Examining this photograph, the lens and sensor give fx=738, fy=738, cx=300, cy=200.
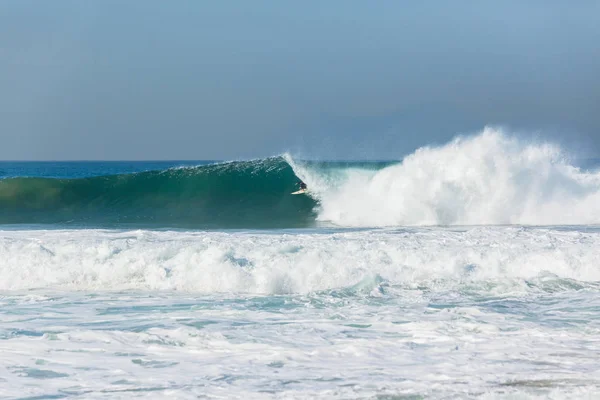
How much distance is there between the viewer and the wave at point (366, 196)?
17.1 m

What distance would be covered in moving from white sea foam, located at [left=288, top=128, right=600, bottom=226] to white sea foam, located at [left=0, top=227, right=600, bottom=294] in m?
6.09

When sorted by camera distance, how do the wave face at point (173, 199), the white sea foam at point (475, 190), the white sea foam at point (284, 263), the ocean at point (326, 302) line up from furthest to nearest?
the wave face at point (173, 199), the white sea foam at point (475, 190), the white sea foam at point (284, 263), the ocean at point (326, 302)

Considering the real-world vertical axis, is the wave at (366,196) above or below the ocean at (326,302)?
above

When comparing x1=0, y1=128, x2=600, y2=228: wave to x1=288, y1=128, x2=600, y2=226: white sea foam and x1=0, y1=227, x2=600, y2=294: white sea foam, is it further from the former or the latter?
x1=0, y1=227, x2=600, y2=294: white sea foam

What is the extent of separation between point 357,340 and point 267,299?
2188 mm

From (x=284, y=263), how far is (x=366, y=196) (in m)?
9.60

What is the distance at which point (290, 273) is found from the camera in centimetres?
922

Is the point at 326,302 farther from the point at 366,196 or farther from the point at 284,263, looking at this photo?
the point at 366,196

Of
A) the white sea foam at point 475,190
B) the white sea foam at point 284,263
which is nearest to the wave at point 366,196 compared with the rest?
the white sea foam at point 475,190

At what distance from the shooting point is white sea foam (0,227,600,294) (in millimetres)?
9148

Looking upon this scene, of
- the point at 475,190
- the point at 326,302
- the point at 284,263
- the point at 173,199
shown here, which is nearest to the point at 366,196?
the point at 475,190

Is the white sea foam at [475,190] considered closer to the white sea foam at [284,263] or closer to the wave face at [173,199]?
the wave face at [173,199]

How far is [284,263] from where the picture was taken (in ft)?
31.2

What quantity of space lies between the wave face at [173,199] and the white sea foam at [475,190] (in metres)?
1.56
